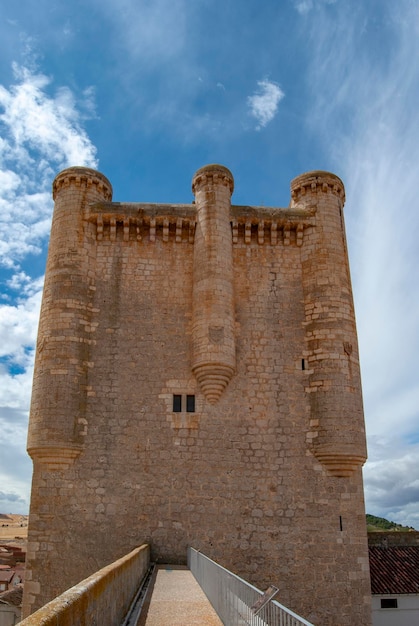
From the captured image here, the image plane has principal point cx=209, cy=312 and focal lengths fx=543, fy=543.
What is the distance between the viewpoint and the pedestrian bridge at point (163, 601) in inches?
156

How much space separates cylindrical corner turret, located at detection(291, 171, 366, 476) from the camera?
1265 cm

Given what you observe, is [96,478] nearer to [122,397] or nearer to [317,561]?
[122,397]

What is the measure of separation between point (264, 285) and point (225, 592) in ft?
30.6

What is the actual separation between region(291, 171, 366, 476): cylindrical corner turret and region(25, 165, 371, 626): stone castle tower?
0.04 m

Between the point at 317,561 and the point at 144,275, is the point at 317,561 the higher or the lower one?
the lower one

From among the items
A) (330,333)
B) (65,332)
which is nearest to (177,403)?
(65,332)

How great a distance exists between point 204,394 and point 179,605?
6.28 m

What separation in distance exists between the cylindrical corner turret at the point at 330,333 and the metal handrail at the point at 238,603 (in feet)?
16.8

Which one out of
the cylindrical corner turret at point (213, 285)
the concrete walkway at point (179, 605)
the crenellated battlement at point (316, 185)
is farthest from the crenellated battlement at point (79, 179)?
the concrete walkway at point (179, 605)

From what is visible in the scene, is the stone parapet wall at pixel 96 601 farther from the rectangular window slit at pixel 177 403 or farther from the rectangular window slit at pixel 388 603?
the rectangular window slit at pixel 388 603

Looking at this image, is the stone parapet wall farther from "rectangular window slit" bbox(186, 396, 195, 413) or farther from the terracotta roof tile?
the terracotta roof tile

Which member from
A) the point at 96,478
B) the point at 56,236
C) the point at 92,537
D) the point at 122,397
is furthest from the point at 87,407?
the point at 56,236

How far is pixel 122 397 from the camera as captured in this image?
1310cm

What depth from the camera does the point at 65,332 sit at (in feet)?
43.5
